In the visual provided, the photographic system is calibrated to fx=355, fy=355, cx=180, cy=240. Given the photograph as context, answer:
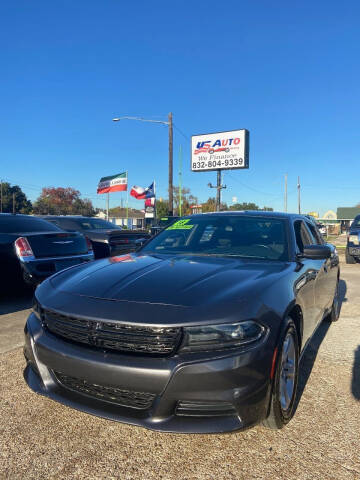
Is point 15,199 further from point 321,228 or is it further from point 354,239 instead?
point 354,239

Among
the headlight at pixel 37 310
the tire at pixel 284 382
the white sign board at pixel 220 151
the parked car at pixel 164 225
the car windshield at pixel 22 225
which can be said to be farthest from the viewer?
the white sign board at pixel 220 151

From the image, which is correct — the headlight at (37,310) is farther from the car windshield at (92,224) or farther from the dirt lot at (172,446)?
the car windshield at (92,224)

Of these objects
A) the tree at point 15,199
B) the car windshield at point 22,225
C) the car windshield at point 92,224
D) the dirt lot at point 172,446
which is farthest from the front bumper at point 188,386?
the tree at point 15,199

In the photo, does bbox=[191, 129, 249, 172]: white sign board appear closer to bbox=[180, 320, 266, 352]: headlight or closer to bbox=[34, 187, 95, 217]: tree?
bbox=[180, 320, 266, 352]: headlight

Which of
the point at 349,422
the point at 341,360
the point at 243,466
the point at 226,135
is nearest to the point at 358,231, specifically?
the point at 341,360

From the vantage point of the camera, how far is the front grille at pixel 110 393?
1.86 meters

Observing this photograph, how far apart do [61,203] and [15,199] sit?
33.3ft

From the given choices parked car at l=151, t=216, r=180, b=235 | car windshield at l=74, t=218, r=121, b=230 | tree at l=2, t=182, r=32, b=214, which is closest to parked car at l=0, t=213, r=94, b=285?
parked car at l=151, t=216, r=180, b=235

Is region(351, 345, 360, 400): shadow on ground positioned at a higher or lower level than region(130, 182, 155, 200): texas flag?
lower

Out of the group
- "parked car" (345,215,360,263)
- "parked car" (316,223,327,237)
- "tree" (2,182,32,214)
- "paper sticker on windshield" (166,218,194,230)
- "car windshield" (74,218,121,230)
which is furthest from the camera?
"tree" (2,182,32,214)

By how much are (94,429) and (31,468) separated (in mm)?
449

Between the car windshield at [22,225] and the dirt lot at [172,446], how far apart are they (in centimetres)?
329

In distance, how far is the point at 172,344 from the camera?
73.3 inches

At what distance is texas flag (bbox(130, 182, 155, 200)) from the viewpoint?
28531 mm
